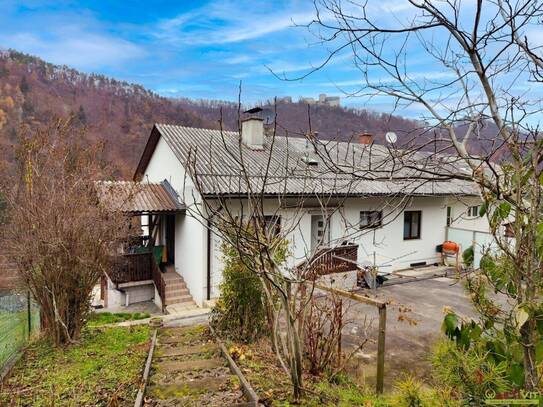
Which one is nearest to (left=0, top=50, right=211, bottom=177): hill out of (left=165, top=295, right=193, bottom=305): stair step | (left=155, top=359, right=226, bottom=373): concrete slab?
(left=165, top=295, right=193, bottom=305): stair step

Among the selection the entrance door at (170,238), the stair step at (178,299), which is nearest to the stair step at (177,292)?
the stair step at (178,299)

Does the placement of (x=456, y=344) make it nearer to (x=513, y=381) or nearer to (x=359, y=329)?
(x=513, y=381)

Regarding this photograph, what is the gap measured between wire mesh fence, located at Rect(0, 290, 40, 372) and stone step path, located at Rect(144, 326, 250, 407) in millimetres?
2302

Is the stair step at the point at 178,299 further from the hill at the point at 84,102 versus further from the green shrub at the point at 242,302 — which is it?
the hill at the point at 84,102

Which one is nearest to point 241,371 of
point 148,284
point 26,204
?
point 26,204

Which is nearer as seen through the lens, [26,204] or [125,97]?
[26,204]

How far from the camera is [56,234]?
21.8ft

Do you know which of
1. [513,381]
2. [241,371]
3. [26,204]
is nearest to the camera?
[513,381]

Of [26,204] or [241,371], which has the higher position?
[26,204]

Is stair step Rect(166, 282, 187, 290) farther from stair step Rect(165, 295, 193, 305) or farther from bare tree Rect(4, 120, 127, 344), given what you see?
bare tree Rect(4, 120, 127, 344)

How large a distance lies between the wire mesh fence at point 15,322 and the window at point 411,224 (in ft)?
43.5

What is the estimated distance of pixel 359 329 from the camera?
26.7ft

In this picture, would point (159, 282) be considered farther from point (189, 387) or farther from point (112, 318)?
point (189, 387)

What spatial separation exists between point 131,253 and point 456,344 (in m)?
11.7
